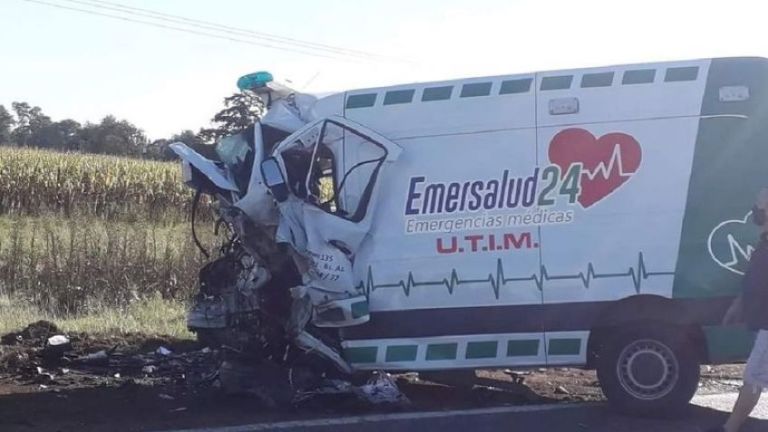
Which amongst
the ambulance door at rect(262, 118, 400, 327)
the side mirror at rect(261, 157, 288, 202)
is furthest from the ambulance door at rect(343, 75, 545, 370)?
the side mirror at rect(261, 157, 288, 202)

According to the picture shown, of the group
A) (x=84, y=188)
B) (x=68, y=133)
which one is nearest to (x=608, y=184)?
(x=84, y=188)

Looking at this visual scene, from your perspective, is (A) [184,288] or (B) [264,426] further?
(A) [184,288]

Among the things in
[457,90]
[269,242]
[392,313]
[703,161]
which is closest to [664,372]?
[703,161]

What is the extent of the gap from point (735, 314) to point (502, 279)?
5.90 feet

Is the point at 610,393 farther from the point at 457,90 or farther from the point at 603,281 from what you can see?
the point at 457,90

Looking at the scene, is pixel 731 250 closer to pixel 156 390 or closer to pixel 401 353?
pixel 401 353

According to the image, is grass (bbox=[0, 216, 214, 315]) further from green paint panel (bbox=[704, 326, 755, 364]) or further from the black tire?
green paint panel (bbox=[704, 326, 755, 364])

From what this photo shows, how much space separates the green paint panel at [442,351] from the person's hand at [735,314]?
6.93 feet

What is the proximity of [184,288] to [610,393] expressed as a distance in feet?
27.3

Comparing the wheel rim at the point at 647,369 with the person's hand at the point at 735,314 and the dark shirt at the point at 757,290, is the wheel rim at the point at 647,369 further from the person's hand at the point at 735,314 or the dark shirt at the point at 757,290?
the dark shirt at the point at 757,290

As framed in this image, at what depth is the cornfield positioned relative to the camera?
2466 centimetres

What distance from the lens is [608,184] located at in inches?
336

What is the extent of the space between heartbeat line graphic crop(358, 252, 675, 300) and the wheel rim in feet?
1.49

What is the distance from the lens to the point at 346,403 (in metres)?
8.88
